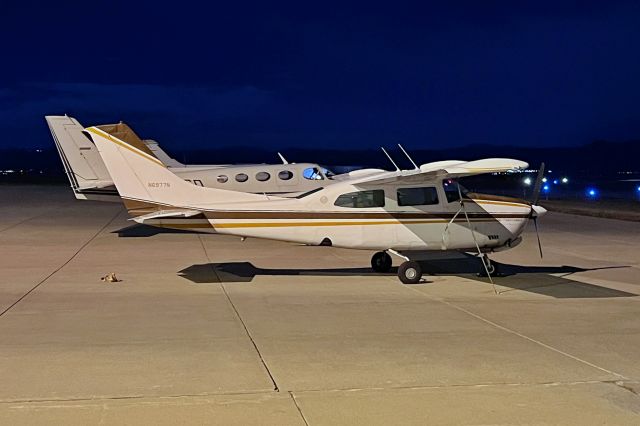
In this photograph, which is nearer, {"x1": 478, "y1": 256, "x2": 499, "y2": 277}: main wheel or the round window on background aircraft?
{"x1": 478, "y1": 256, "x2": 499, "y2": 277}: main wheel

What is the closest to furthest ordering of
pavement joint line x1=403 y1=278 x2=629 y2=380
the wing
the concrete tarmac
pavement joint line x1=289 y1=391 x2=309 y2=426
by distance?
pavement joint line x1=289 y1=391 x2=309 y2=426
the concrete tarmac
pavement joint line x1=403 y1=278 x2=629 y2=380
the wing

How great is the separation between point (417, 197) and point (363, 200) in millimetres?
1010

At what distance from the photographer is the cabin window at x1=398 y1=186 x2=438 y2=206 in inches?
532

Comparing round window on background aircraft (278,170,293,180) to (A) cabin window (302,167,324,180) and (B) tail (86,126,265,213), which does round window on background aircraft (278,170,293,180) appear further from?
(B) tail (86,126,265,213)

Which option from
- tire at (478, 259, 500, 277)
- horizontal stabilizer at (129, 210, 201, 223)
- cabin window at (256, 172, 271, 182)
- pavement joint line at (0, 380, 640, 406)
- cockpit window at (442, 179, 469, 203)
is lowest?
tire at (478, 259, 500, 277)

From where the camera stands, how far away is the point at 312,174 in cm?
2420

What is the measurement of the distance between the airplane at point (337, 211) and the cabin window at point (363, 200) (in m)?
0.02

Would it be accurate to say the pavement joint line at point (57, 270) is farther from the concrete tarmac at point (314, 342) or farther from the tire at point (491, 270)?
the tire at point (491, 270)

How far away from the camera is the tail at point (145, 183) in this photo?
43.8 ft

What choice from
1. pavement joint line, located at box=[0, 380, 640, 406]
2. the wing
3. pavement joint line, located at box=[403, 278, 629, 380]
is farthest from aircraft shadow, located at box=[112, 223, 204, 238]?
pavement joint line, located at box=[0, 380, 640, 406]

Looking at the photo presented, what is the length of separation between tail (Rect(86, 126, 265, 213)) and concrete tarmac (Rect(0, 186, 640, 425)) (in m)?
1.48

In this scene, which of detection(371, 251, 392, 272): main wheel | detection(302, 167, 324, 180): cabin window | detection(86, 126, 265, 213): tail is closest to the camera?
detection(86, 126, 265, 213): tail

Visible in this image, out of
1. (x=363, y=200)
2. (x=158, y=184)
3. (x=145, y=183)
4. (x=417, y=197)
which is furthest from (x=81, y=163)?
(x=417, y=197)

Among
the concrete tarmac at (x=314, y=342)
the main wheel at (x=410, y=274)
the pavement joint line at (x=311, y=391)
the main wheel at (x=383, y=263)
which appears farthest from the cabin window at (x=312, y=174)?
the pavement joint line at (x=311, y=391)
